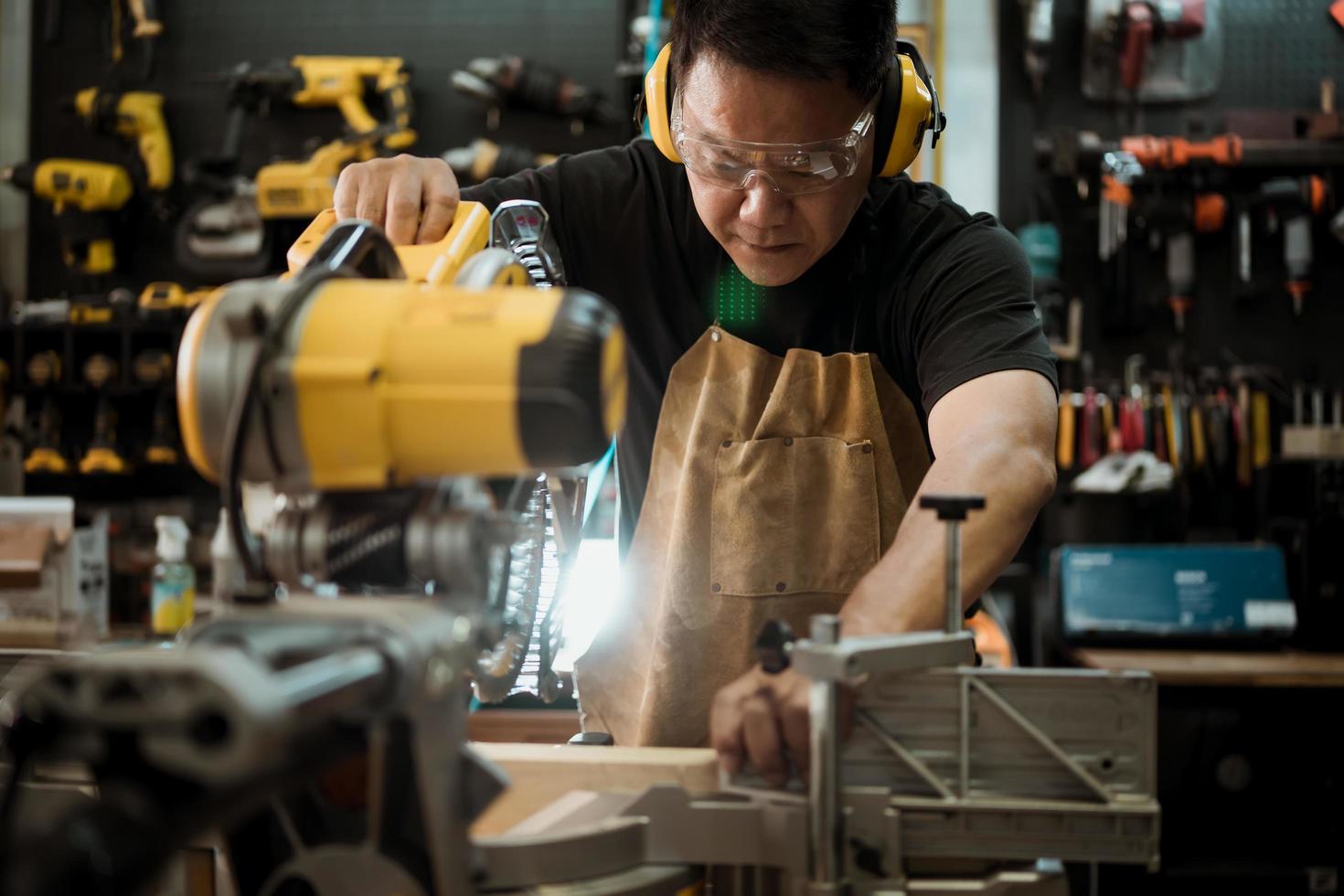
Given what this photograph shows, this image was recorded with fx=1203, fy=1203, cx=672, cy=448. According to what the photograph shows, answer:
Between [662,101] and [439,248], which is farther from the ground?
[662,101]

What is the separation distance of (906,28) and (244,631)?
413 cm

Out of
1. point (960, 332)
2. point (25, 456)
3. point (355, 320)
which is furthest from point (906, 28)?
point (355, 320)

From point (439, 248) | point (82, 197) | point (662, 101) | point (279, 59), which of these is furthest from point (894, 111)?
point (82, 197)

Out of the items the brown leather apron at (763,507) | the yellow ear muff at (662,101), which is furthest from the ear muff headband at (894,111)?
the brown leather apron at (763,507)

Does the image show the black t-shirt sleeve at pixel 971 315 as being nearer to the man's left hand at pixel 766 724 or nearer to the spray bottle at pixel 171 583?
the man's left hand at pixel 766 724

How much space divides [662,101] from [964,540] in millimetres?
782

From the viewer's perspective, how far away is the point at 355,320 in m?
0.86

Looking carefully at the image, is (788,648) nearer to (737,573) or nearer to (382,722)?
(382,722)

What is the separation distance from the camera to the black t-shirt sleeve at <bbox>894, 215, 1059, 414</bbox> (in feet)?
4.95

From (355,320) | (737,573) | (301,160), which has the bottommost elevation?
(737,573)

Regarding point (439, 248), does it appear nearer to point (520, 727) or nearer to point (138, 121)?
point (520, 727)

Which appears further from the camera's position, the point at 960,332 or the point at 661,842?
the point at 960,332

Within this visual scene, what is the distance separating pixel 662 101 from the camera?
5.53 ft

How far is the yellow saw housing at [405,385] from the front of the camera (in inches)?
32.7
